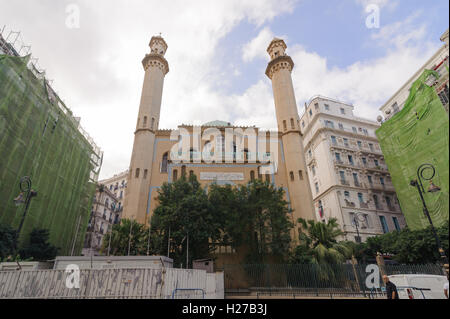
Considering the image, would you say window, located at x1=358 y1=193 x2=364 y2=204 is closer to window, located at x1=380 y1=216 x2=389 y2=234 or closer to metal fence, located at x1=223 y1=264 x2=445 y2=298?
window, located at x1=380 y1=216 x2=389 y2=234

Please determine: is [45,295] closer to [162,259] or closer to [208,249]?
[162,259]

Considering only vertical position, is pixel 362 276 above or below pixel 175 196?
below

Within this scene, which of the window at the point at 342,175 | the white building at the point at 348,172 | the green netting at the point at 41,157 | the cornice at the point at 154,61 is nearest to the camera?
the green netting at the point at 41,157

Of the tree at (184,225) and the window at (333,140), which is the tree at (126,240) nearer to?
the tree at (184,225)

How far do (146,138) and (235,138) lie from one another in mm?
10701

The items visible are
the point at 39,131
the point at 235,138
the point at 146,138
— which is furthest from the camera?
the point at 235,138

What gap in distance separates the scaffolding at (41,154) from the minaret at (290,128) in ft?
70.6

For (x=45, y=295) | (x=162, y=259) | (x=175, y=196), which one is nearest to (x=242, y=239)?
(x=175, y=196)

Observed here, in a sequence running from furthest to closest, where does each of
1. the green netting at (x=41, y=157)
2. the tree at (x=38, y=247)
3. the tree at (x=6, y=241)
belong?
1. the tree at (x=38, y=247)
2. the green netting at (x=41, y=157)
3. the tree at (x=6, y=241)

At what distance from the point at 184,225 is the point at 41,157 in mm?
15566

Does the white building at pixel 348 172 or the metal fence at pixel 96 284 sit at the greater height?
the white building at pixel 348 172

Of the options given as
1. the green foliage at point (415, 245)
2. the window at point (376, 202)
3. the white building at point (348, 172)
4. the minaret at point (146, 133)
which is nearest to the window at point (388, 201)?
the white building at point (348, 172)

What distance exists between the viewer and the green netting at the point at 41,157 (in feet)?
66.5

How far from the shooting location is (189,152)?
1190 inches
